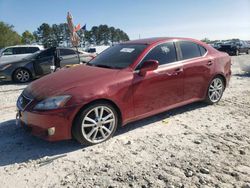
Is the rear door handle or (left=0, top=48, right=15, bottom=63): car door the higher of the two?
(left=0, top=48, right=15, bottom=63): car door

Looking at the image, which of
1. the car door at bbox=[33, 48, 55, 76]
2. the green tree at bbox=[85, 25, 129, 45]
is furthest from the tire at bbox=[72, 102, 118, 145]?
the green tree at bbox=[85, 25, 129, 45]

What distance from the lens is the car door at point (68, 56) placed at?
11.8 meters

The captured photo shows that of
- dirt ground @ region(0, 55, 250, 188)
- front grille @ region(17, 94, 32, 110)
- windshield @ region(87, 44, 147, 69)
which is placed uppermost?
windshield @ region(87, 44, 147, 69)

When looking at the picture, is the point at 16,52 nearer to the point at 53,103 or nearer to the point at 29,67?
the point at 29,67

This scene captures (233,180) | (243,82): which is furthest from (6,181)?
(243,82)

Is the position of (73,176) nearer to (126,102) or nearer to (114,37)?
(126,102)

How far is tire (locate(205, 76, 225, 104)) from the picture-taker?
19.2ft

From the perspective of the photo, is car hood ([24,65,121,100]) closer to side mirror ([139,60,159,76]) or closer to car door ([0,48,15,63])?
side mirror ([139,60,159,76])

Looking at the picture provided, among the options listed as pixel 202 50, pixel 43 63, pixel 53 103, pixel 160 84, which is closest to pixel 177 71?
pixel 160 84

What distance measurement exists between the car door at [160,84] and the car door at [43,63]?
7.16 meters

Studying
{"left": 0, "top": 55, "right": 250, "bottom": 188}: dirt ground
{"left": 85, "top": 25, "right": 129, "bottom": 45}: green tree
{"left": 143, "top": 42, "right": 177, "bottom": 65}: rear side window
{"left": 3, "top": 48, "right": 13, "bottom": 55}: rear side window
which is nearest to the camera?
{"left": 0, "top": 55, "right": 250, "bottom": 188}: dirt ground

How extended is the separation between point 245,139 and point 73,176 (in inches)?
107

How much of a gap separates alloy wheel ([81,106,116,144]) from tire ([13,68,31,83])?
7.79 meters

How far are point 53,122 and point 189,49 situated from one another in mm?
3196
